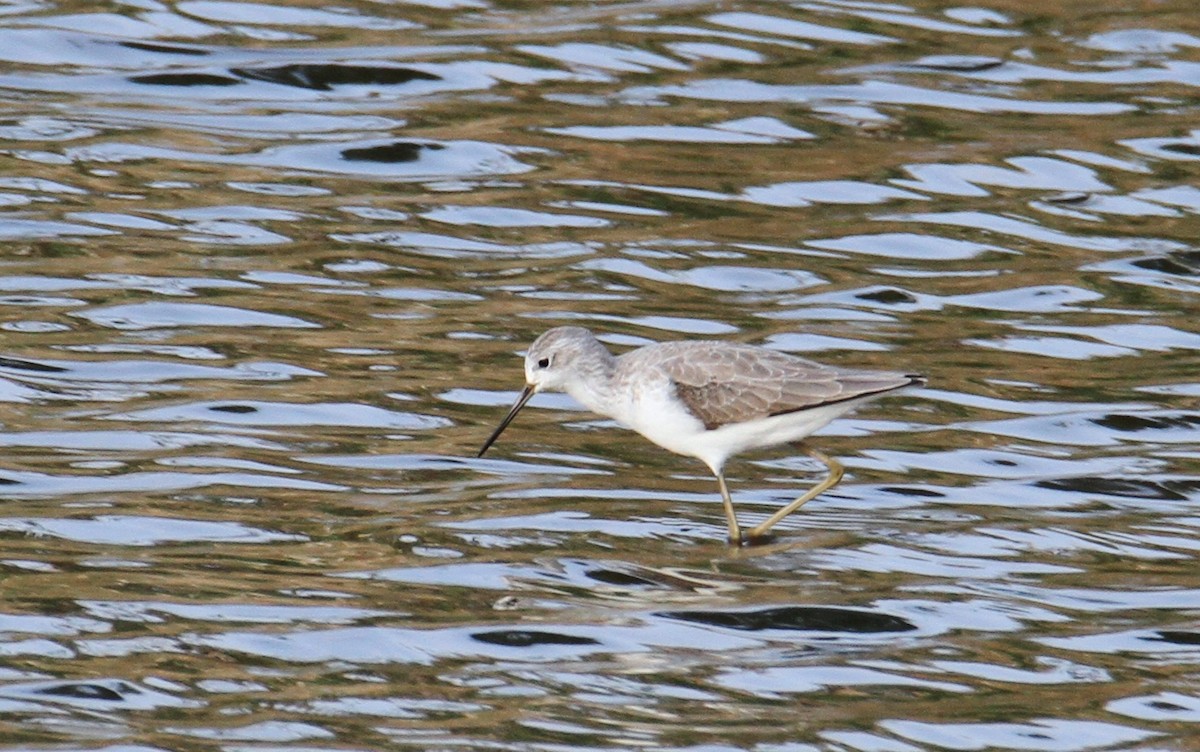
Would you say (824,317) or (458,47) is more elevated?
(458,47)

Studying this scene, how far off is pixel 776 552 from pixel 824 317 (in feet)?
11.2

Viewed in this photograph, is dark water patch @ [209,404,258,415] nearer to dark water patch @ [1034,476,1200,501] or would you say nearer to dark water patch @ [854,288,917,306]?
dark water patch @ [1034,476,1200,501]

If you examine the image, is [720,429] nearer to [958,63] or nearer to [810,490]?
[810,490]

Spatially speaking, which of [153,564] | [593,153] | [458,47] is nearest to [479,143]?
[593,153]

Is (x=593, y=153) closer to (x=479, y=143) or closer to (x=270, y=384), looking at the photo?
(x=479, y=143)

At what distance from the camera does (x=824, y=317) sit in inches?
486

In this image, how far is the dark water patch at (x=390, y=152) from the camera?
14.7 m

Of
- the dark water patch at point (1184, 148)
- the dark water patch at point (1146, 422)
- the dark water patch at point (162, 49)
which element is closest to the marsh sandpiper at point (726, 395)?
the dark water patch at point (1146, 422)

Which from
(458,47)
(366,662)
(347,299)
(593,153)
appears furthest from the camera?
(458,47)

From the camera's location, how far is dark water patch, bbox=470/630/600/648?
25.6 ft

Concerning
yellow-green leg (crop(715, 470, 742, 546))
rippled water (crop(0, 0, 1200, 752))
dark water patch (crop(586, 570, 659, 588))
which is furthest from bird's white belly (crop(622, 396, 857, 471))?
dark water patch (crop(586, 570, 659, 588))

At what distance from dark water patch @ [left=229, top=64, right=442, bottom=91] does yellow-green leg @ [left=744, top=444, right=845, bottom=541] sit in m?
6.95

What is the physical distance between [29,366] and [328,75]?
18.3ft

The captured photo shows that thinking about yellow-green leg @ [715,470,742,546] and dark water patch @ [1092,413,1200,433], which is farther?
dark water patch @ [1092,413,1200,433]
